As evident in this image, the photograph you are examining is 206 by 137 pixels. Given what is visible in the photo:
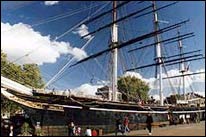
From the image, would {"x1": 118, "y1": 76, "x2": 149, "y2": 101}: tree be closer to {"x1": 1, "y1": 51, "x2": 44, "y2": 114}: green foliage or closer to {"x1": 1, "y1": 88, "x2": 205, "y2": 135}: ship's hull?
{"x1": 1, "y1": 51, "x2": 44, "y2": 114}: green foliage

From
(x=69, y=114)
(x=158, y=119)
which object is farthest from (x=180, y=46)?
(x=69, y=114)

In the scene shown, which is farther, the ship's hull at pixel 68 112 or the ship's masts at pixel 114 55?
the ship's masts at pixel 114 55

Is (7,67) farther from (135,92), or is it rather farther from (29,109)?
(135,92)

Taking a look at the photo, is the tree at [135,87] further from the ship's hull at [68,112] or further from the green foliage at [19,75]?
the ship's hull at [68,112]

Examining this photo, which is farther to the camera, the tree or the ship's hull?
the tree

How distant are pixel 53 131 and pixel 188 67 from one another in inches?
1167

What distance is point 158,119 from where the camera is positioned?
32.6m

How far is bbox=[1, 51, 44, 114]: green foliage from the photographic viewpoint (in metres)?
32.6

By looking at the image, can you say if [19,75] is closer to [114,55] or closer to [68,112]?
[114,55]

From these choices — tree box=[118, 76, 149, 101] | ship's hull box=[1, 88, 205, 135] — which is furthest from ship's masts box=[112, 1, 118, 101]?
tree box=[118, 76, 149, 101]

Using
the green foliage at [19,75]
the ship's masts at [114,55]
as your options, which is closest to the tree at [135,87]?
the green foliage at [19,75]

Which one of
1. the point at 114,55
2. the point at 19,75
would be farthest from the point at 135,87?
the point at 114,55

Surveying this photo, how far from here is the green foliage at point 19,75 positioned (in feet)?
107

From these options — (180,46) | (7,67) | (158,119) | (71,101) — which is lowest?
(158,119)
